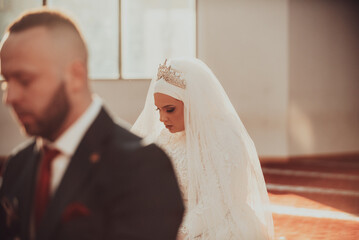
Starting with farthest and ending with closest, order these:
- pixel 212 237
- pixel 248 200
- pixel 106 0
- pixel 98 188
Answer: pixel 106 0, pixel 248 200, pixel 212 237, pixel 98 188

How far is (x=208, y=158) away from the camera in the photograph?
331cm

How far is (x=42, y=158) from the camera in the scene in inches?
48.8

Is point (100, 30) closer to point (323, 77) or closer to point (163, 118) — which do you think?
point (323, 77)

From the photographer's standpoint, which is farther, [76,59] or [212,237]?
[212,237]

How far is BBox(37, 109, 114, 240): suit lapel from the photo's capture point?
1129mm

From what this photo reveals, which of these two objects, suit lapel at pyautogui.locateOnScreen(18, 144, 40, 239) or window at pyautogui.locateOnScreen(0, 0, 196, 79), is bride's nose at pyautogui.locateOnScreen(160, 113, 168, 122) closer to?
suit lapel at pyautogui.locateOnScreen(18, 144, 40, 239)

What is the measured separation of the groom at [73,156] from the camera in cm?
114

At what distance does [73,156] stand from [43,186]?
0.10 metres

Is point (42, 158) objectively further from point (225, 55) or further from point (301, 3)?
point (301, 3)

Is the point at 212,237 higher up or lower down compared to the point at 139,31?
lower down

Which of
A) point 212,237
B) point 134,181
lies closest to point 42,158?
point 134,181

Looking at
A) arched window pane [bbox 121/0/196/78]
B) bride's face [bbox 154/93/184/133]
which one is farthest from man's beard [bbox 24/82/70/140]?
→ arched window pane [bbox 121/0/196/78]

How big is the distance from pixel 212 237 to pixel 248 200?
363 mm

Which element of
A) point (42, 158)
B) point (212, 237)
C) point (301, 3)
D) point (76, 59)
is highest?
point (301, 3)
